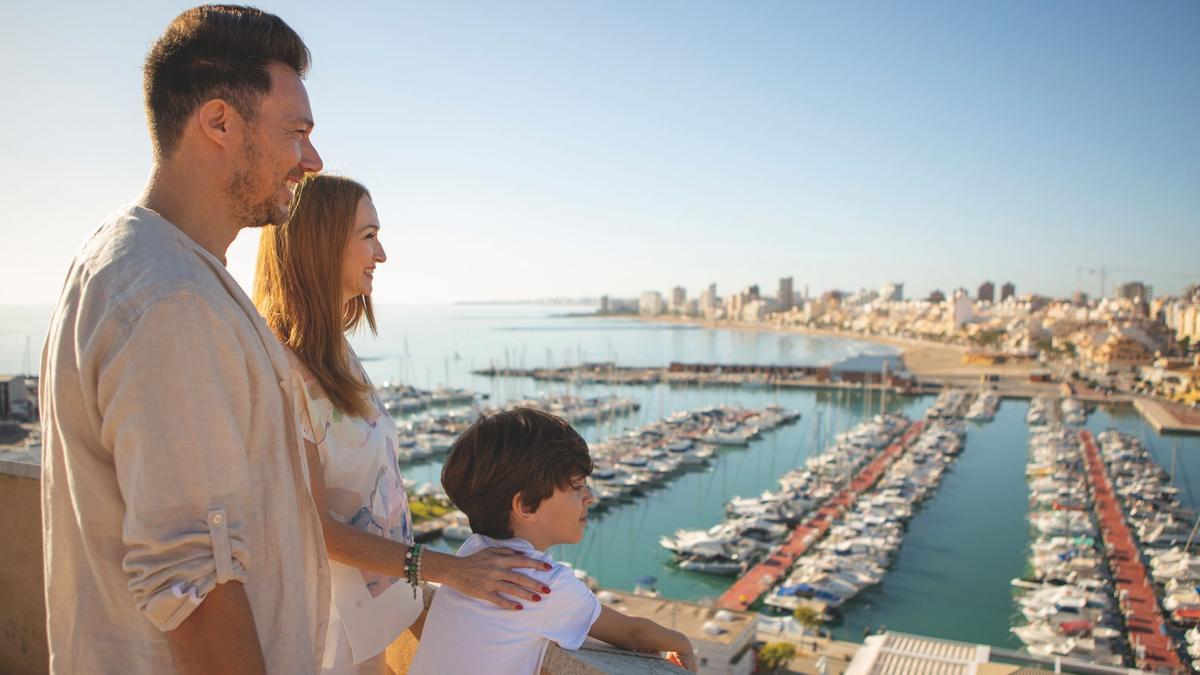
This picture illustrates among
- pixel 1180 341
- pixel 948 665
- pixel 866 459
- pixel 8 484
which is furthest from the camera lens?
pixel 1180 341

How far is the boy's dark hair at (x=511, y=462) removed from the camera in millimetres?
1077

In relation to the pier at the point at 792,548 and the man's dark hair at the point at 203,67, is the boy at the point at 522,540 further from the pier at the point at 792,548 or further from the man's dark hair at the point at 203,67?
the pier at the point at 792,548

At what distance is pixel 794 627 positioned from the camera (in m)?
10.8

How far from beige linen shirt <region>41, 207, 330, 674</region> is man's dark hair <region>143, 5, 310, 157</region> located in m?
0.12

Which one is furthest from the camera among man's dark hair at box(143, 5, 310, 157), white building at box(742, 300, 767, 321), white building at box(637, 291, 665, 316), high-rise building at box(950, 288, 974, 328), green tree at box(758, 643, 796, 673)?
white building at box(637, 291, 665, 316)

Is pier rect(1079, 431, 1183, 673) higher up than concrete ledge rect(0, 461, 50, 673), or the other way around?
concrete ledge rect(0, 461, 50, 673)

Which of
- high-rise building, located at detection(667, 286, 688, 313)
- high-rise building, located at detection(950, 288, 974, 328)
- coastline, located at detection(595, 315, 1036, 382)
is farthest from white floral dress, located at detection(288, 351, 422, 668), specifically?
high-rise building, located at detection(667, 286, 688, 313)

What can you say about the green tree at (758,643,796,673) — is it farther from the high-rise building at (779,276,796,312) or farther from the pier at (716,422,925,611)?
the high-rise building at (779,276,796,312)

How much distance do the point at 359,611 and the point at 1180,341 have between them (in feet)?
182

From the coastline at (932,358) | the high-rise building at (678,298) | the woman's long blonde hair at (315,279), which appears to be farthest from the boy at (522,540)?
the high-rise building at (678,298)

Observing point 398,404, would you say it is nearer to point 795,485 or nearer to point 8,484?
point 795,485

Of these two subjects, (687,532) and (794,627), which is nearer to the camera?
(794,627)

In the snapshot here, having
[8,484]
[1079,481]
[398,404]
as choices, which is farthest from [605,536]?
[398,404]

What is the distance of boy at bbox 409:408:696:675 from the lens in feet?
3.38
